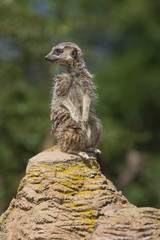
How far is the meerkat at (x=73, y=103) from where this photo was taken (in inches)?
227

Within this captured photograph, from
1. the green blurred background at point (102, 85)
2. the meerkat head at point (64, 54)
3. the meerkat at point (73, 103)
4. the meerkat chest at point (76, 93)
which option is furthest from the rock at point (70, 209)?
the green blurred background at point (102, 85)

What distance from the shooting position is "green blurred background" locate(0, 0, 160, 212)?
36.2 ft

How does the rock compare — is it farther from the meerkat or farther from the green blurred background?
the green blurred background

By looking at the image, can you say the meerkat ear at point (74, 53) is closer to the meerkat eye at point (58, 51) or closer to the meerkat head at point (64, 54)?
the meerkat head at point (64, 54)

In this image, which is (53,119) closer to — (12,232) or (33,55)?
(12,232)

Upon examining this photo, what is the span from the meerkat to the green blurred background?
1.77 meters

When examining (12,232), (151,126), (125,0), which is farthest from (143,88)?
(12,232)

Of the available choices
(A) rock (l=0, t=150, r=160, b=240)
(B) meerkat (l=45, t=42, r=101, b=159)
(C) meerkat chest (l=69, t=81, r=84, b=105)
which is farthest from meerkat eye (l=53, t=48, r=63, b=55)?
(A) rock (l=0, t=150, r=160, b=240)

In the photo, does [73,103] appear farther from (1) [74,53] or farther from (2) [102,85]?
(2) [102,85]

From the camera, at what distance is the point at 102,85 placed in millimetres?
16703

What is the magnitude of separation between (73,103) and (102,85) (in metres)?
10.8

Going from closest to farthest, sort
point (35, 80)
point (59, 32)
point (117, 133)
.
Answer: point (59, 32), point (117, 133), point (35, 80)

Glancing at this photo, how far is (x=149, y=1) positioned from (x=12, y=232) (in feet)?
59.4

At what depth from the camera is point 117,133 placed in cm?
1219
